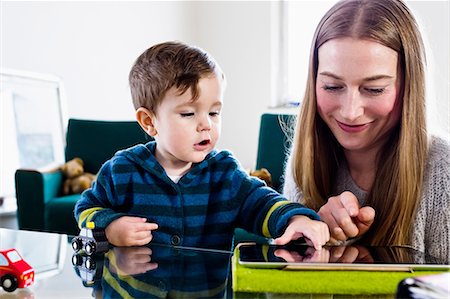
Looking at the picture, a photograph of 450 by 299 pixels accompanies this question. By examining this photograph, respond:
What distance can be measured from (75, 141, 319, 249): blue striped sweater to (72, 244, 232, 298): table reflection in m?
0.15

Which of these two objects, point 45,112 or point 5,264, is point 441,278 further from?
point 45,112

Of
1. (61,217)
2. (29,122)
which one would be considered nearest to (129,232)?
(61,217)

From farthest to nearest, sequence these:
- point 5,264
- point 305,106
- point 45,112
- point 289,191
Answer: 1. point 45,112
2. point 289,191
3. point 305,106
4. point 5,264

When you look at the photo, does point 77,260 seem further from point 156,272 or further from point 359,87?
point 359,87

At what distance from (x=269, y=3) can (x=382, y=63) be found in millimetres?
3312

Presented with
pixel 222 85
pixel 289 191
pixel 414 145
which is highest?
pixel 222 85

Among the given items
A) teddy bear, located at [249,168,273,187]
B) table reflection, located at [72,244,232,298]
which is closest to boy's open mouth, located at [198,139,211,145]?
table reflection, located at [72,244,232,298]

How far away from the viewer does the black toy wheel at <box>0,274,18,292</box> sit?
0.81 metres

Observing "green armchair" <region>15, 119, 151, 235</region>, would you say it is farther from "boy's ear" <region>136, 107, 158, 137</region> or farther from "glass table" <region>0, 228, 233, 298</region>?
"glass table" <region>0, 228, 233, 298</region>

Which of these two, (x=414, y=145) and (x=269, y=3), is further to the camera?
(x=269, y=3)

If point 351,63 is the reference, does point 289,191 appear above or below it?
below

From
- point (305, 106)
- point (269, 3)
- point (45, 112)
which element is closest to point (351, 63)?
point (305, 106)

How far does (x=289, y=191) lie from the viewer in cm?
139

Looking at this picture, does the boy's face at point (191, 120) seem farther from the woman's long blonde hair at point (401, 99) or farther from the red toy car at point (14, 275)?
the red toy car at point (14, 275)
